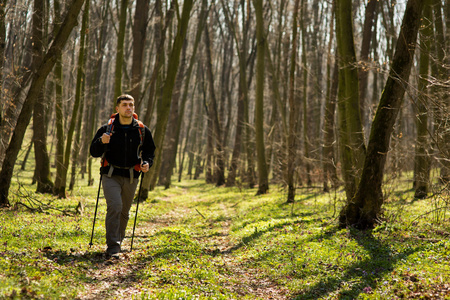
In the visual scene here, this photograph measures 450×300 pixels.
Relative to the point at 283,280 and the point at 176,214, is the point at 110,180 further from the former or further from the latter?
the point at 176,214

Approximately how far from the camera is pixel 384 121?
8.59 metres

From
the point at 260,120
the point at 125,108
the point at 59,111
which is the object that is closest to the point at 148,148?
the point at 125,108

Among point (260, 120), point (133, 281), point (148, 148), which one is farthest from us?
point (260, 120)

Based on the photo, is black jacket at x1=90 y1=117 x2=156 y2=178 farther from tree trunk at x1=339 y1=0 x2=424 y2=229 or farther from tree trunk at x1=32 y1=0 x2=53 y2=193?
tree trunk at x1=32 y1=0 x2=53 y2=193

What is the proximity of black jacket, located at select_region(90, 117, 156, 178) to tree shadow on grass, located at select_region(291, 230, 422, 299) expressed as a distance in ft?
11.8

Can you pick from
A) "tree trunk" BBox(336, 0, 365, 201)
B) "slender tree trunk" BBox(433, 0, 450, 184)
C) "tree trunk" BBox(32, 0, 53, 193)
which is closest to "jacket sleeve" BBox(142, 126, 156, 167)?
"slender tree trunk" BBox(433, 0, 450, 184)

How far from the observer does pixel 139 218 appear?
39.6 ft

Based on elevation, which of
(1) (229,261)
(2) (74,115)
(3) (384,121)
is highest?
(3) (384,121)

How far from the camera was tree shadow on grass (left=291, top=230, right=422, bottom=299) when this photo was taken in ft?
18.4

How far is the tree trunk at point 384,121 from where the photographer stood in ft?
27.6

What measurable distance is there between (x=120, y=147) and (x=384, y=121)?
5.73 metres

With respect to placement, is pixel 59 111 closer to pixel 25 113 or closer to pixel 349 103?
pixel 25 113

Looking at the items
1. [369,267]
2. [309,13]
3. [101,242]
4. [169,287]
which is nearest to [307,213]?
[369,267]

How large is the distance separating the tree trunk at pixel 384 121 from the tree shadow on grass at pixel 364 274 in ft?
4.41
